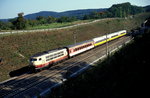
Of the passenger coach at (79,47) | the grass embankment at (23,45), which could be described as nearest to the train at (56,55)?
the passenger coach at (79,47)

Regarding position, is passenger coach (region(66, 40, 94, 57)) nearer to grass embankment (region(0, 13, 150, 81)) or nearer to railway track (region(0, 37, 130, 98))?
railway track (region(0, 37, 130, 98))

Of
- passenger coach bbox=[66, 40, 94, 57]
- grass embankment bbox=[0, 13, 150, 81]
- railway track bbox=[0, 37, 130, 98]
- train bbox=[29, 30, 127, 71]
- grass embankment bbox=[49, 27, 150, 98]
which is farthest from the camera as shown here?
passenger coach bbox=[66, 40, 94, 57]

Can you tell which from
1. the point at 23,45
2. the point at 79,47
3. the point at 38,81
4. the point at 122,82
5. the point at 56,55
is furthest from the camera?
the point at 23,45

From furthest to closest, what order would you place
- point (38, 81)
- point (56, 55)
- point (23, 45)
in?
point (23, 45) → point (56, 55) → point (38, 81)

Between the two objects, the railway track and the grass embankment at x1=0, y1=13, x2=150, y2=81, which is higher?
the grass embankment at x1=0, y1=13, x2=150, y2=81

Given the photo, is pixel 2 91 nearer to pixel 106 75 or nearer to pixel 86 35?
pixel 106 75

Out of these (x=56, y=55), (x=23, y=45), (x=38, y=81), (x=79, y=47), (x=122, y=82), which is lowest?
(x=38, y=81)

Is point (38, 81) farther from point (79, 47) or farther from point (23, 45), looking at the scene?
point (23, 45)

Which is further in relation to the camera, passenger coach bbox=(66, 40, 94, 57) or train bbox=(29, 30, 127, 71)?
passenger coach bbox=(66, 40, 94, 57)

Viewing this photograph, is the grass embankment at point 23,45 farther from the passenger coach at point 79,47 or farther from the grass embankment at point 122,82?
the grass embankment at point 122,82

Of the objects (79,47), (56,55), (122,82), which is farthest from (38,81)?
(79,47)

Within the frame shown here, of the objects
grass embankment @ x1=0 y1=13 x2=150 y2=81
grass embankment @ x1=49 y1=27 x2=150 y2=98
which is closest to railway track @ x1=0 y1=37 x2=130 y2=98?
grass embankment @ x1=0 y1=13 x2=150 y2=81

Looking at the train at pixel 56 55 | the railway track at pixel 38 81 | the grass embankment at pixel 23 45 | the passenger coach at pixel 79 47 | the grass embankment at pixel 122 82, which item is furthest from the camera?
the passenger coach at pixel 79 47

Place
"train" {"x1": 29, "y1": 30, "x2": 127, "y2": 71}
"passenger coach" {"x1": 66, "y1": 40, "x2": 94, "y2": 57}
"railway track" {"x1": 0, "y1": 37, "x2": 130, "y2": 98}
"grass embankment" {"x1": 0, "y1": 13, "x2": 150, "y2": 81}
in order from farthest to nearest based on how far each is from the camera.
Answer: "passenger coach" {"x1": 66, "y1": 40, "x2": 94, "y2": 57}, "grass embankment" {"x1": 0, "y1": 13, "x2": 150, "y2": 81}, "train" {"x1": 29, "y1": 30, "x2": 127, "y2": 71}, "railway track" {"x1": 0, "y1": 37, "x2": 130, "y2": 98}
